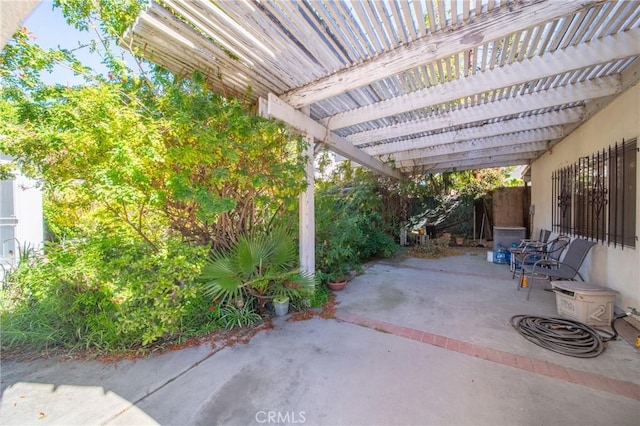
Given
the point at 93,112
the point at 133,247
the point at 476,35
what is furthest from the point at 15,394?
the point at 476,35

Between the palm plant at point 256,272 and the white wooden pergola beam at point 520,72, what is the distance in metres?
2.46

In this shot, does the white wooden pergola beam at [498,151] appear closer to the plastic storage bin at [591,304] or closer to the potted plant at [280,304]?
the plastic storage bin at [591,304]

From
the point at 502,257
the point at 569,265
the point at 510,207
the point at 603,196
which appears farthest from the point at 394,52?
the point at 510,207

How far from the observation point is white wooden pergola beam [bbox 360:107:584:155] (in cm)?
449

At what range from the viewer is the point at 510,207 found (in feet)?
28.7

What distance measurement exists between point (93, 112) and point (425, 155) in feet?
21.3

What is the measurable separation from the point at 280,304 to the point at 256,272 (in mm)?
615

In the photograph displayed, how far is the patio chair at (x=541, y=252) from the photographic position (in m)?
4.70

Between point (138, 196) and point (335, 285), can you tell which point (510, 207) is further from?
point (138, 196)

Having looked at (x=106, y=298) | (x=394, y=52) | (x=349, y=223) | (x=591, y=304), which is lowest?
(x=591, y=304)

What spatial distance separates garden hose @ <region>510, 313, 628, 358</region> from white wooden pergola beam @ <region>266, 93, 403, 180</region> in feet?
12.4

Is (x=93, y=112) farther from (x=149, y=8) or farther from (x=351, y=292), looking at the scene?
(x=351, y=292)

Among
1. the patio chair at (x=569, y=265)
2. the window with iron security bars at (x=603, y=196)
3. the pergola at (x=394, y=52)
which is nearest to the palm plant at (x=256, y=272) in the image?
the pergola at (x=394, y=52)

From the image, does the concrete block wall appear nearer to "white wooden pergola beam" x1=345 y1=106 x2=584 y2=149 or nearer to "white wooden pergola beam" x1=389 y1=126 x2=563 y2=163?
"white wooden pergola beam" x1=389 y1=126 x2=563 y2=163
